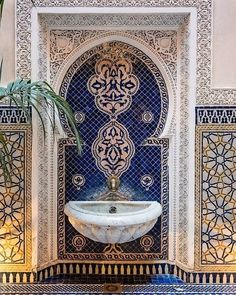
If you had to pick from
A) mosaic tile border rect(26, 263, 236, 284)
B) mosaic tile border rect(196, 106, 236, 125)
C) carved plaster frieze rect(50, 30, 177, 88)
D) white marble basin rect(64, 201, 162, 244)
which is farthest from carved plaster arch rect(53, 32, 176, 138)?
mosaic tile border rect(26, 263, 236, 284)

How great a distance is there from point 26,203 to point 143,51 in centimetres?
125

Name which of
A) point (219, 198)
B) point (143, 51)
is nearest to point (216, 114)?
point (219, 198)

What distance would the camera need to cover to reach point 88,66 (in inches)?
131

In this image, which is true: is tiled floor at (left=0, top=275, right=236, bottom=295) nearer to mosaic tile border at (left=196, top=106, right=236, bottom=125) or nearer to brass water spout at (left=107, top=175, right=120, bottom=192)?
brass water spout at (left=107, top=175, right=120, bottom=192)

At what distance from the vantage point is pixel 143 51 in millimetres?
3299

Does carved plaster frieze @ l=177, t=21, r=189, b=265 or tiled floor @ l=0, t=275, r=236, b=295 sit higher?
carved plaster frieze @ l=177, t=21, r=189, b=265

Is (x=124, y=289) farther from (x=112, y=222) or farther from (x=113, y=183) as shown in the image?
(x=113, y=183)

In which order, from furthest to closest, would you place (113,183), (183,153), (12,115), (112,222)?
1. (113,183)
2. (183,153)
3. (12,115)
4. (112,222)

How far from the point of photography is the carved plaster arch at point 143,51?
3.26m

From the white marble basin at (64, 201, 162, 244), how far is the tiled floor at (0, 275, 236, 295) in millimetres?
321

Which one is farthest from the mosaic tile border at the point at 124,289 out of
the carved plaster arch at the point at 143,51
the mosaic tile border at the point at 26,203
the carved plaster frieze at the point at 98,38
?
the carved plaster frieze at the point at 98,38

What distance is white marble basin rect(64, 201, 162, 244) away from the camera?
294 centimetres

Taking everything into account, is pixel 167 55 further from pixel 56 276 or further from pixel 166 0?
pixel 56 276

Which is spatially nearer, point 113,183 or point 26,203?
point 26,203
